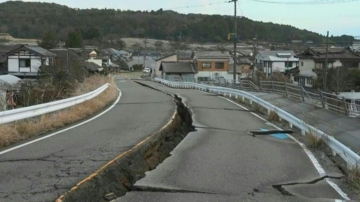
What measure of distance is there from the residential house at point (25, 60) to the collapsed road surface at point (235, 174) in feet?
165

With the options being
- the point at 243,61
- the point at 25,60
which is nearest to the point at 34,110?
the point at 25,60

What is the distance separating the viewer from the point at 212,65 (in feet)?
274

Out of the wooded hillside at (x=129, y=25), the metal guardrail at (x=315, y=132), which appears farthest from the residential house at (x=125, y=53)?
the metal guardrail at (x=315, y=132)

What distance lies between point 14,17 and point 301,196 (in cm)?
8399

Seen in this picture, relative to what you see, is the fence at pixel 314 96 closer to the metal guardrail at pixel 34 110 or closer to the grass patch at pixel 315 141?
the grass patch at pixel 315 141

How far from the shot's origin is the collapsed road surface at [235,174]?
6445mm

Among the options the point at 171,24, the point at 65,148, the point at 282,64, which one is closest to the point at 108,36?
the point at 171,24

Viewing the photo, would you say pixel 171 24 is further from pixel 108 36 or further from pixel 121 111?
pixel 121 111

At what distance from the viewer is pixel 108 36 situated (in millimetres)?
135125

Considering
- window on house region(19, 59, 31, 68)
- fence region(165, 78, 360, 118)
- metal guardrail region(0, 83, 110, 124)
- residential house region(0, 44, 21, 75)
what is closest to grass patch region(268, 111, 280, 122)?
fence region(165, 78, 360, 118)

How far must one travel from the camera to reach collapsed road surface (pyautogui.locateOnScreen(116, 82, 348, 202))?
6.45m

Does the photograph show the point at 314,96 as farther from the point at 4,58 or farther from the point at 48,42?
the point at 48,42

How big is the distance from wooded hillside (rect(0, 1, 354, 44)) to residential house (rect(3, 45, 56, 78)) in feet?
85.6

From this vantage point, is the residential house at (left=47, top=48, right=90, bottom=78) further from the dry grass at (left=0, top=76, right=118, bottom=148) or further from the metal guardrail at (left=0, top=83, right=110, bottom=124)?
the metal guardrail at (left=0, top=83, right=110, bottom=124)
